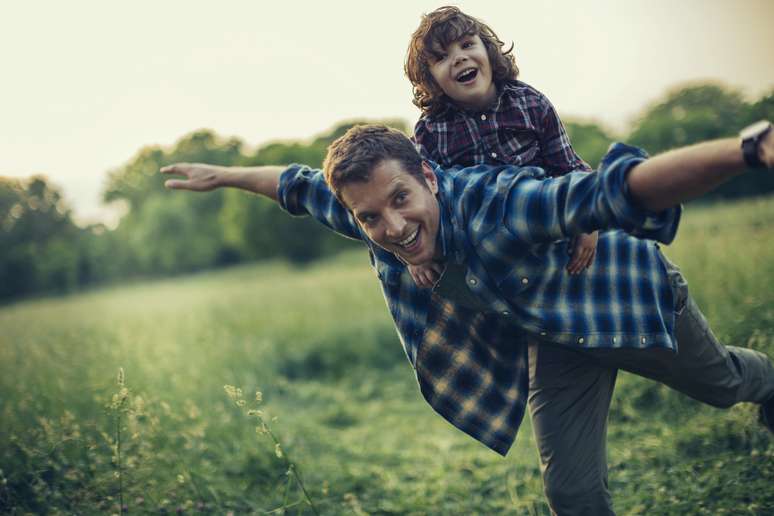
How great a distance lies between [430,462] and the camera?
3.89 meters

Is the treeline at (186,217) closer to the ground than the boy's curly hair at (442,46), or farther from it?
closer to the ground

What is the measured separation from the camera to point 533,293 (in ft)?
6.55

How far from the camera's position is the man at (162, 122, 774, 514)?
1676mm

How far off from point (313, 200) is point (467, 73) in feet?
2.90

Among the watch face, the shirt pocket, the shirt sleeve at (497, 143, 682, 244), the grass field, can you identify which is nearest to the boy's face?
the shirt pocket

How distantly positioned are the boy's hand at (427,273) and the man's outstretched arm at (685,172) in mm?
768

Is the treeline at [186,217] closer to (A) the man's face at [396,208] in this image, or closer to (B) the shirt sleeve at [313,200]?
(B) the shirt sleeve at [313,200]

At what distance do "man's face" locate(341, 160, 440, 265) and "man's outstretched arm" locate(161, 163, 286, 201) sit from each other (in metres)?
0.71

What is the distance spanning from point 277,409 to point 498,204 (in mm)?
3752

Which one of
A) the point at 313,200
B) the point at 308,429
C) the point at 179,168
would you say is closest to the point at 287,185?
the point at 313,200

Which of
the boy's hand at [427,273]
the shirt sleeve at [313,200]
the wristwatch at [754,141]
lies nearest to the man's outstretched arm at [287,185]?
the shirt sleeve at [313,200]

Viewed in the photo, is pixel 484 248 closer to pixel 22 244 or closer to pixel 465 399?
pixel 465 399

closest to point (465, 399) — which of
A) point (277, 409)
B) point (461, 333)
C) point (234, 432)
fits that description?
point (461, 333)

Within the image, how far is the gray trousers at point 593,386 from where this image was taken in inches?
80.4
